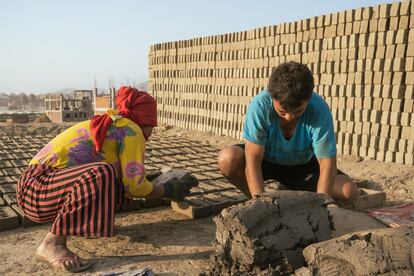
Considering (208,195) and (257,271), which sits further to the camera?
(208,195)

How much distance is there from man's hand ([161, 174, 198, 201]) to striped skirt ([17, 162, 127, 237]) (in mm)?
641

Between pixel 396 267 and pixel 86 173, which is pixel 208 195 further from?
pixel 396 267

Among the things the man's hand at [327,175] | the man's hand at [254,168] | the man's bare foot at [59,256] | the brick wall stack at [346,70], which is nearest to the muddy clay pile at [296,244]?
the man's hand at [327,175]

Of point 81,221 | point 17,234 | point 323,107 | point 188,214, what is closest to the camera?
point 81,221

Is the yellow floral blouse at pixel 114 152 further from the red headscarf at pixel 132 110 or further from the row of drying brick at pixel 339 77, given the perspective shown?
the row of drying brick at pixel 339 77

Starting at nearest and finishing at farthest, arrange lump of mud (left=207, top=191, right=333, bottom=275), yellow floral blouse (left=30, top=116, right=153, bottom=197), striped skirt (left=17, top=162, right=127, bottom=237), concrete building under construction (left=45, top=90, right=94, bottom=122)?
lump of mud (left=207, top=191, right=333, bottom=275)
striped skirt (left=17, top=162, right=127, bottom=237)
yellow floral blouse (left=30, top=116, right=153, bottom=197)
concrete building under construction (left=45, top=90, right=94, bottom=122)

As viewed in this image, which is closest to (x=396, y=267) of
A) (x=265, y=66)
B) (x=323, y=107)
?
(x=323, y=107)

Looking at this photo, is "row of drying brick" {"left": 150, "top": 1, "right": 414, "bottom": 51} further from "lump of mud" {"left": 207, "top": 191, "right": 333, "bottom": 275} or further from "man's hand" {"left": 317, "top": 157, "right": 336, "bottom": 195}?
"lump of mud" {"left": 207, "top": 191, "right": 333, "bottom": 275}

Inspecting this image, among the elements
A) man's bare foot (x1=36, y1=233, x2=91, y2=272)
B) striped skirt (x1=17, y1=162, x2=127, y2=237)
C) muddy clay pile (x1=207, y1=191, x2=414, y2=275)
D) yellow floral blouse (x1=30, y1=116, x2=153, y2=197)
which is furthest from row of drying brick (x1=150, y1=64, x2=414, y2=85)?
man's bare foot (x1=36, y1=233, x2=91, y2=272)

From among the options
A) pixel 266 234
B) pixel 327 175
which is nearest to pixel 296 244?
pixel 266 234

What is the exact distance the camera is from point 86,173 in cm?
234

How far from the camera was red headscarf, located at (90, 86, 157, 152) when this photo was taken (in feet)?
8.32

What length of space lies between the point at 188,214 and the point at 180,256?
779 mm

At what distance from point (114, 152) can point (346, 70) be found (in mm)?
3924
